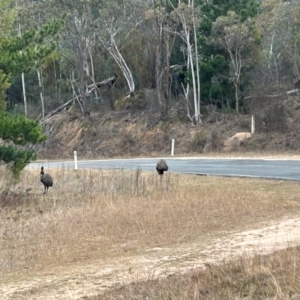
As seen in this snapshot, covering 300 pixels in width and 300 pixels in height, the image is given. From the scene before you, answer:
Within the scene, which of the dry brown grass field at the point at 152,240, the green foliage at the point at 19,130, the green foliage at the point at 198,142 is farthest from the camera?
the green foliage at the point at 198,142

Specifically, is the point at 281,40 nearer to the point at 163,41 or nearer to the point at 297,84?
the point at 297,84

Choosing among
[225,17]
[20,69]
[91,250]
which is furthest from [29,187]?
[225,17]

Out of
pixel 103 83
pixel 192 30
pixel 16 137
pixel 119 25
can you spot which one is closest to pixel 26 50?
pixel 16 137

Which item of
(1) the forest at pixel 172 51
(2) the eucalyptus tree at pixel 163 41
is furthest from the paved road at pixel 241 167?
(2) the eucalyptus tree at pixel 163 41

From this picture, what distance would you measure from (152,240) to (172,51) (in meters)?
37.2

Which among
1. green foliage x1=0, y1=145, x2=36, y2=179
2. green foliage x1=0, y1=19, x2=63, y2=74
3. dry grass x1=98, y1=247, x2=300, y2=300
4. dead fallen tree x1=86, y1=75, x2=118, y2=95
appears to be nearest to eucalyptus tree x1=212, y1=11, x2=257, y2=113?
dead fallen tree x1=86, y1=75, x2=118, y2=95

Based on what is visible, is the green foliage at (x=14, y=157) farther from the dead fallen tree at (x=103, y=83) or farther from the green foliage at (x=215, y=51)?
the dead fallen tree at (x=103, y=83)

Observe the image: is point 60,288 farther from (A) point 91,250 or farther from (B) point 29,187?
(B) point 29,187

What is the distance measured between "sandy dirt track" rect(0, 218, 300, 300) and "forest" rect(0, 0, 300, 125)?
25374 millimetres

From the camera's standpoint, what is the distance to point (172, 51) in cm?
4950

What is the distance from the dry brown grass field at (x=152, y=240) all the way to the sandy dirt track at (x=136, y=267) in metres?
0.02

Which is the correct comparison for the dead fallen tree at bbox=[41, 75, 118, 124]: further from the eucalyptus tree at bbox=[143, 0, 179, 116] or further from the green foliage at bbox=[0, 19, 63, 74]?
the green foliage at bbox=[0, 19, 63, 74]

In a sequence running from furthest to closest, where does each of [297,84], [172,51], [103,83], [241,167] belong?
1. [103,83]
2. [172,51]
3. [297,84]
4. [241,167]

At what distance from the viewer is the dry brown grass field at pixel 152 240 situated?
8.92 meters
